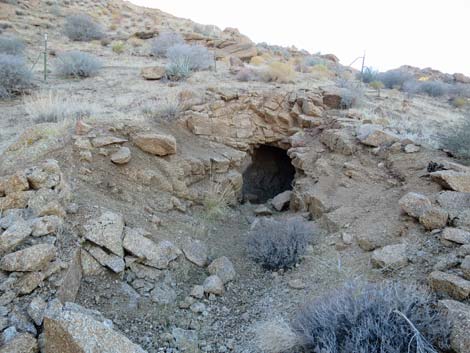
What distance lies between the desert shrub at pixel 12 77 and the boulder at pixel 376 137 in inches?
320

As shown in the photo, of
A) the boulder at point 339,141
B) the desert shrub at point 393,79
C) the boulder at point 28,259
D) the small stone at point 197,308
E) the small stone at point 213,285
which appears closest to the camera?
the boulder at point 28,259

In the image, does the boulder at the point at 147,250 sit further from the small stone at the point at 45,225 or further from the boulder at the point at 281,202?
the boulder at the point at 281,202

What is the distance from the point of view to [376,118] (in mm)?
7285

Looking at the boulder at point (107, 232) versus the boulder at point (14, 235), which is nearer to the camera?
the boulder at point (14, 235)

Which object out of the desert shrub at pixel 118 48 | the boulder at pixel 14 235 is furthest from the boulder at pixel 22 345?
the desert shrub at pixel 118 48

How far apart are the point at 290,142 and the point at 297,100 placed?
1101 millimetres

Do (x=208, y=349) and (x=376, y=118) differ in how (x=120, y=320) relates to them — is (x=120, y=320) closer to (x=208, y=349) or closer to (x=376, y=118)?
(x=208, y=349)

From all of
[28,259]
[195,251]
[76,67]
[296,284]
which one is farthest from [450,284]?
[76,67]

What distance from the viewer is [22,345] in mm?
2379

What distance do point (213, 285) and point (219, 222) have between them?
202 cm

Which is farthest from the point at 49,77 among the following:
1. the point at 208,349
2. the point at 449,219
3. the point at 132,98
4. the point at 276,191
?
the point at 449,219

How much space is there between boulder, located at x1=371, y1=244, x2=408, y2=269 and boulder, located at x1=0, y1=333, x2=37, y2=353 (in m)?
3.20

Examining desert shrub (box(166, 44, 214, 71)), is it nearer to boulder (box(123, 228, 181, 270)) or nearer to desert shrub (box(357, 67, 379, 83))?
desert shrub (box(357, 67, 379, 83))

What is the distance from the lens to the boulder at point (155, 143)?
217 inches
